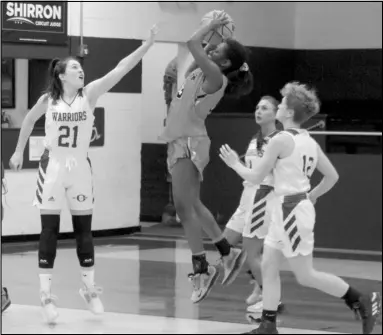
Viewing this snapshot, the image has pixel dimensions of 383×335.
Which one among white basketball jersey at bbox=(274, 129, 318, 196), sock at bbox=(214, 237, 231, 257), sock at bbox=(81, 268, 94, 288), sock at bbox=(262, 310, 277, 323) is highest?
white basketball jersey at bbox=(274, 129, 318, 196)

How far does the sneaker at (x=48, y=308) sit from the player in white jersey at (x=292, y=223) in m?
1.47

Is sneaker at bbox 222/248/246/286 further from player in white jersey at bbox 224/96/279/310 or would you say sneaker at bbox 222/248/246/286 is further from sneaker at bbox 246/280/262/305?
sneaker at bbox 246/280/262/305

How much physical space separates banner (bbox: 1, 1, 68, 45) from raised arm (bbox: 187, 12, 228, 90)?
4708 millimetres

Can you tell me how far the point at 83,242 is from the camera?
8.11 meters

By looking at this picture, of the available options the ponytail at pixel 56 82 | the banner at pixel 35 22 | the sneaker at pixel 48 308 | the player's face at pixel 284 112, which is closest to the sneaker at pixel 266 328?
the player's face at pixel 284 112

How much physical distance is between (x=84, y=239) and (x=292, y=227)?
1.74 metres

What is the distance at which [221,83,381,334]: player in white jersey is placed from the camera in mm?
7102

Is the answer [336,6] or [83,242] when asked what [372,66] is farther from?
[83,242]

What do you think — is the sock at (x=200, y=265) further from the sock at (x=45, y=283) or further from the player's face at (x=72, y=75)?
the player's face at (x=72, y=75)

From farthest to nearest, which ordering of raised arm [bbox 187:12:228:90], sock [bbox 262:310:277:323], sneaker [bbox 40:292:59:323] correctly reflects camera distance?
raised arm [bbox 187:12:228:90]
sneaker [bbox 40:292:59:323]
sock [bbox 262:310:277:323]

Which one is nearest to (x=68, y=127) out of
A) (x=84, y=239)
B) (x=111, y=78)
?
(x=111, y=78)

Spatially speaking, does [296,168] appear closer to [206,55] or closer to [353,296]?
[353,296]

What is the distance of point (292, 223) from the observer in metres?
7.12

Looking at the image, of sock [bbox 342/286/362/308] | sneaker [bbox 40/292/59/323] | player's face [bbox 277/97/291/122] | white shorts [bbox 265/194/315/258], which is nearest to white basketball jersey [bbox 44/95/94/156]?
sneaker [bbox 40/292/59/323]
